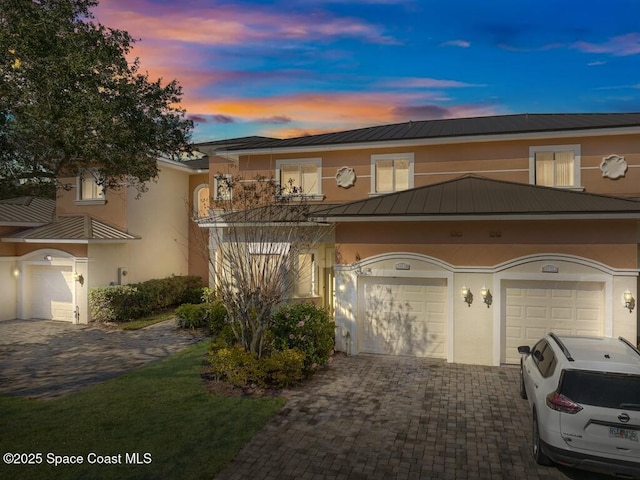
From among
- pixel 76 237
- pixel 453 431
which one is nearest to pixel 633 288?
pixel 453 431

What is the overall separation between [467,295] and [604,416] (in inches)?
243

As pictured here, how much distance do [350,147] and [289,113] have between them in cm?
368

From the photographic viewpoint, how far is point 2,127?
10531 mm

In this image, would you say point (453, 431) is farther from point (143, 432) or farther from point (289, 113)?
point (289, 113)

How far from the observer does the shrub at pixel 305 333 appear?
10.9 m

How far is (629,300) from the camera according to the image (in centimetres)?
1056

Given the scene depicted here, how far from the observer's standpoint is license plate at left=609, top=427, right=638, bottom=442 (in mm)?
5465

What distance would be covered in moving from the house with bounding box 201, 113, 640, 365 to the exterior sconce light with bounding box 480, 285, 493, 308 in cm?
3

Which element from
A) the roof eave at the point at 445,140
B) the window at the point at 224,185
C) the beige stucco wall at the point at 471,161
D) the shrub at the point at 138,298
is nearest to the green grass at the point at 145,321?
the shrub at the point at 138,298

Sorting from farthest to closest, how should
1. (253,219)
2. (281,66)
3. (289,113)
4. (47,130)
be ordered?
(289,113) → (281,66) → (253,219) → (47,130)

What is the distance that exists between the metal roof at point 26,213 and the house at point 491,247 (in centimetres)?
1385

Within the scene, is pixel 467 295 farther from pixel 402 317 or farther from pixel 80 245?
pixel 80 245

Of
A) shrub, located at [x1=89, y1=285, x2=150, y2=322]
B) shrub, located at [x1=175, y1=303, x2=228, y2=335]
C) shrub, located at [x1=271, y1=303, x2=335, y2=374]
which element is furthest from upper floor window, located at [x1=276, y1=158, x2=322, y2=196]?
shrub, located at [x1=89, y1=285, x2=150, y2=322]

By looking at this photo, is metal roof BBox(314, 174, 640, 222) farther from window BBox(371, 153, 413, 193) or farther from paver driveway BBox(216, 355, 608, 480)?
paver driveway BBox(216, 355, 608, 480)
